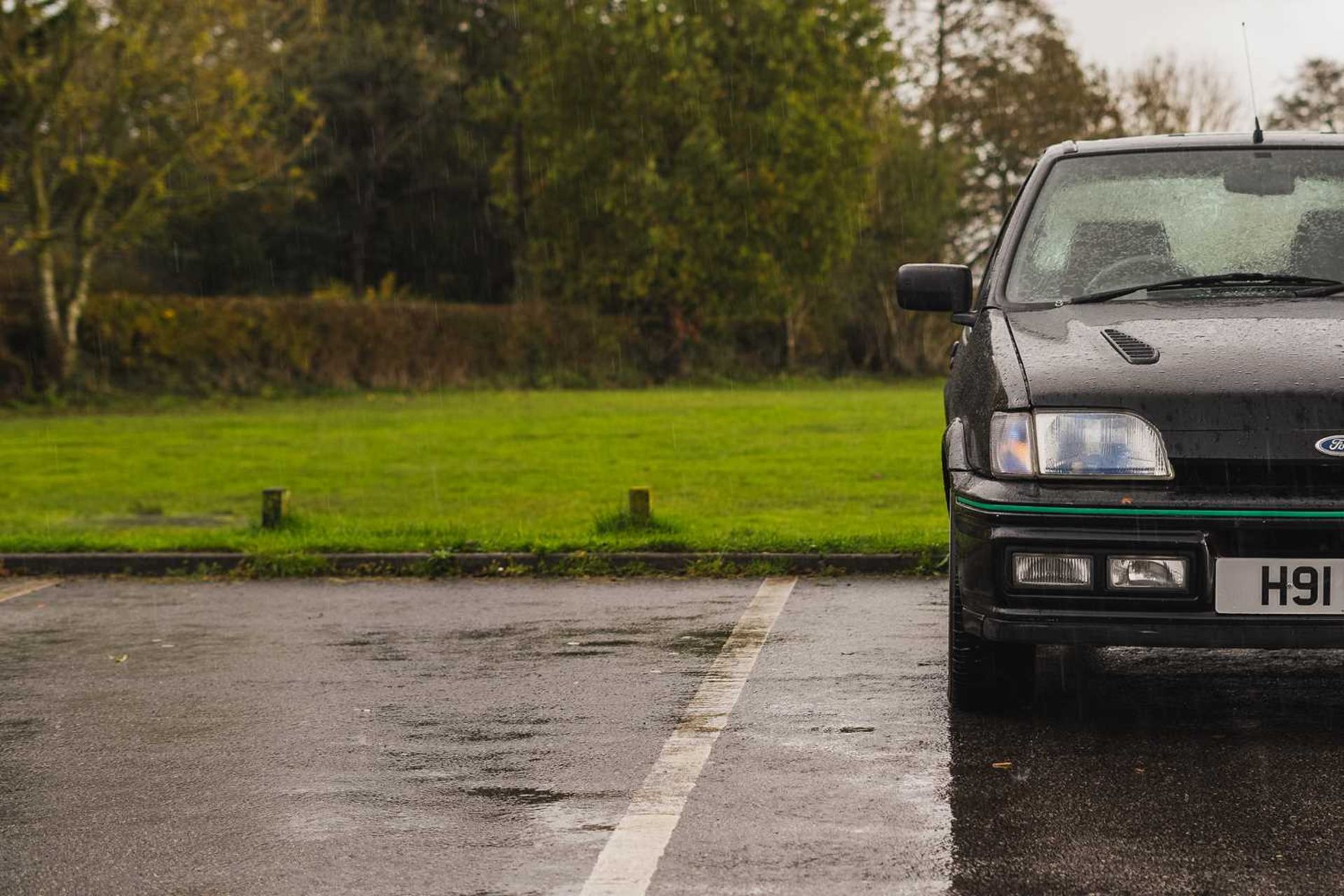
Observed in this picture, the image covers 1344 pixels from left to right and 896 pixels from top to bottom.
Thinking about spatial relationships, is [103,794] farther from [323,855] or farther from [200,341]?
[200,341]

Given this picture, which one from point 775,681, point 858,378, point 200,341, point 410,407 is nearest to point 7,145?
point 200,341

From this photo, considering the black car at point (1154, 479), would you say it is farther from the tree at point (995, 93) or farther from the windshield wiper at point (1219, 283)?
the tree at point (995, 93)

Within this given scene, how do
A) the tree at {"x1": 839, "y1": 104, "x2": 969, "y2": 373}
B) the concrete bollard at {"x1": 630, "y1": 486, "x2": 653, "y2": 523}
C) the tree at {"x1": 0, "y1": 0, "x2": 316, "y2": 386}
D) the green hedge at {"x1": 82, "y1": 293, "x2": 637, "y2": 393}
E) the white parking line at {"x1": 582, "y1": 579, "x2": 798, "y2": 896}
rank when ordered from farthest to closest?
the tree at {"x1": 839, "y1": 104, "x2": 969, "y2": 373} → the green hedge at {"x1": 82, "y1": 293, "x2": 637, "y2": 393} → the tree at {"x1": 0, "y1": 0, "x2": 316, "y2": 386} → the concrete bollard at {"x1": 630, "y1": 486, "x2": 653, "y2": 523} → the white parking line at {"x1": 582, "y1": 579, "x2": 798, "y2": 896}

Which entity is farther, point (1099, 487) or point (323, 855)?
point (1099, 487)

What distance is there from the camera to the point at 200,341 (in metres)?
32.3

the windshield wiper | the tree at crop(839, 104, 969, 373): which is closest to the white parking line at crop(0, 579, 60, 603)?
the windshield wiper

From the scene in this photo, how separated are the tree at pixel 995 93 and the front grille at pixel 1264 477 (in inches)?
1906

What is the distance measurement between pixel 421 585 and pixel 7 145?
23763 millimetres

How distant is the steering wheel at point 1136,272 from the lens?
20.3 feet

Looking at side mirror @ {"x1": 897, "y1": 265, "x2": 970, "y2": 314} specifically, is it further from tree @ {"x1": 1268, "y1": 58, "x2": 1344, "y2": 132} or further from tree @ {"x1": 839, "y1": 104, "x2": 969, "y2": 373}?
tree @ {"x1": 1268, "y1": 58, "x2": 1344, "y2": 132}

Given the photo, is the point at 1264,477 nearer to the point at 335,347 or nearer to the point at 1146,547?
the point at 1146,547

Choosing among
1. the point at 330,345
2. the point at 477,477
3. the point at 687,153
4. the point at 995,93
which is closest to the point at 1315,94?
the point at 995,93

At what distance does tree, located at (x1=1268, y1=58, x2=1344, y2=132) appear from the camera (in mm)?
78125

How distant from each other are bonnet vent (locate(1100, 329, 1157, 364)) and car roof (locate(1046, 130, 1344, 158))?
128cm
